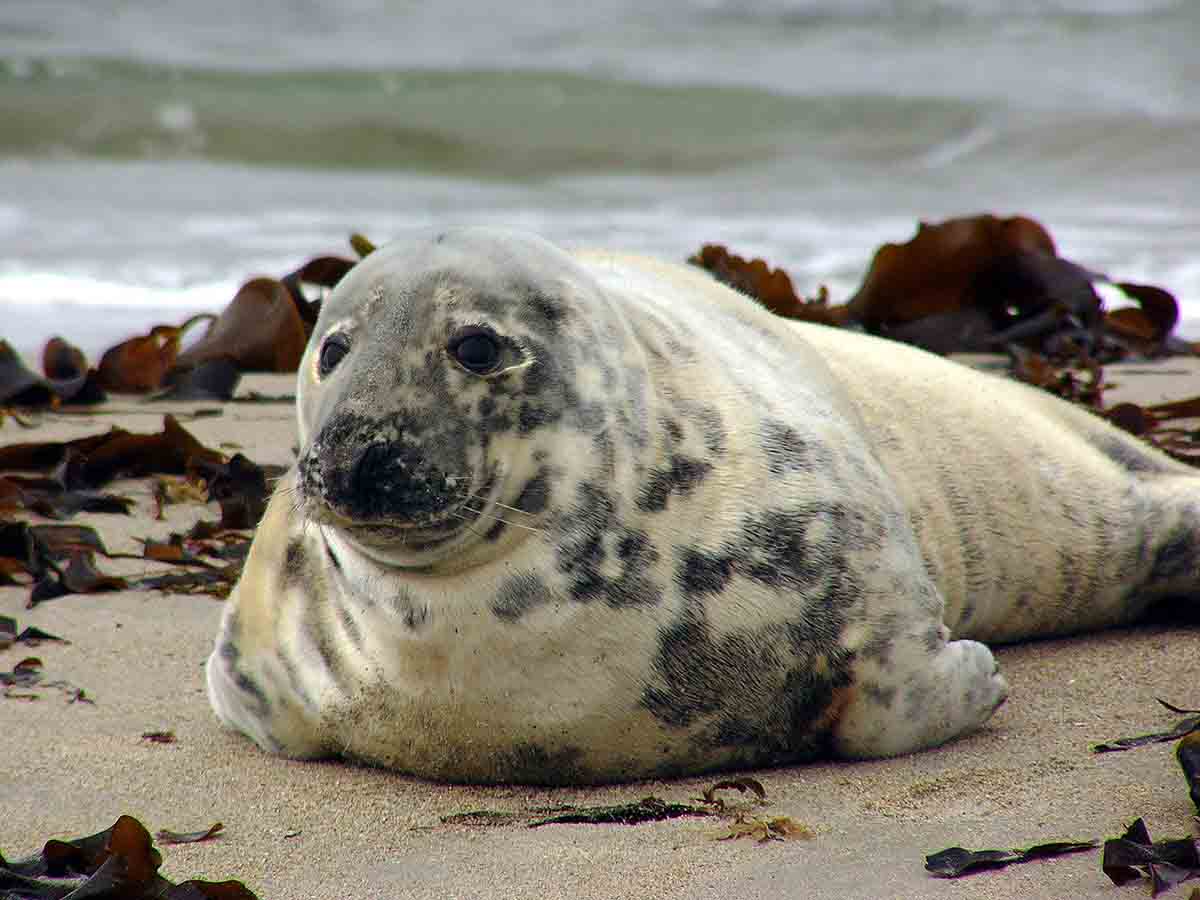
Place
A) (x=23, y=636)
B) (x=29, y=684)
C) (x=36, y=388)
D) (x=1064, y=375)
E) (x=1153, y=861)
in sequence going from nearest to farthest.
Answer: (x=1153, y=861)
(x=29, y=684)
(x=23, y=636)
(x=1064, y=375)
(x=36, y=388)

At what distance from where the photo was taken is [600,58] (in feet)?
59.6

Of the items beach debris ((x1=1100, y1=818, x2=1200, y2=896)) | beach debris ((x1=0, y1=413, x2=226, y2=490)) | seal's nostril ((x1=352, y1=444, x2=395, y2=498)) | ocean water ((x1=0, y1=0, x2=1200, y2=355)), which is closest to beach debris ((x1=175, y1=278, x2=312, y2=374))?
beach debris ((x1=0, y1=413, x2=226, y2=490))

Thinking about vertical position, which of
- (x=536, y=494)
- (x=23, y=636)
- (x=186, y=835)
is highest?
(x=536, y=494)

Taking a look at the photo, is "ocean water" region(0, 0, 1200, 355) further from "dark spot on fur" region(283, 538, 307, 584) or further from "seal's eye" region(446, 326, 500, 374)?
"seal's eye" region(446, 326, 500, 374)

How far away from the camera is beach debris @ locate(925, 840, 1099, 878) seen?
214cm

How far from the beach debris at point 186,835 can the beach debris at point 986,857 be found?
96 cm

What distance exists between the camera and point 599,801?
2.52 metres

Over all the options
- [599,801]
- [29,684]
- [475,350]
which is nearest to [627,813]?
[599,801]

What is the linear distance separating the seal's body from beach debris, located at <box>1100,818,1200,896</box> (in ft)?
1.98

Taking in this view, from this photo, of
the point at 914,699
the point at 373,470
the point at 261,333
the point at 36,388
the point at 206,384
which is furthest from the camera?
the point at 261,333

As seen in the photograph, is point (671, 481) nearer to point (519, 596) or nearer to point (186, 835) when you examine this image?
point (519, 596)

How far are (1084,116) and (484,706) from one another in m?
14.7

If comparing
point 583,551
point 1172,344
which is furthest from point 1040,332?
point 583,551

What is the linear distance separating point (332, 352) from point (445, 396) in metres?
0.21
